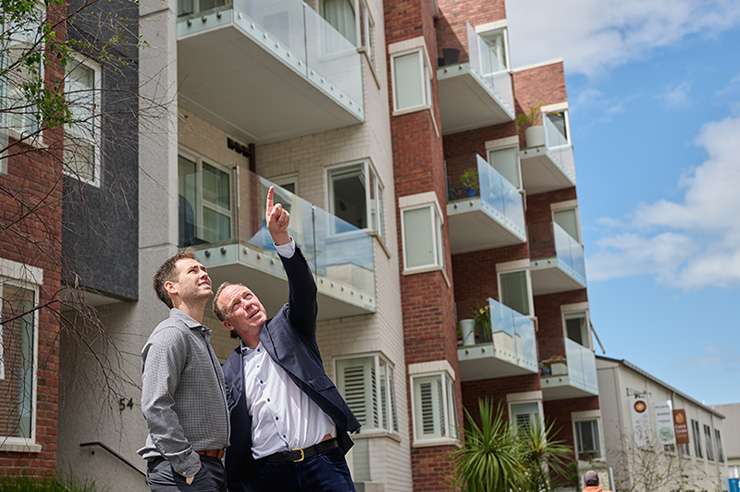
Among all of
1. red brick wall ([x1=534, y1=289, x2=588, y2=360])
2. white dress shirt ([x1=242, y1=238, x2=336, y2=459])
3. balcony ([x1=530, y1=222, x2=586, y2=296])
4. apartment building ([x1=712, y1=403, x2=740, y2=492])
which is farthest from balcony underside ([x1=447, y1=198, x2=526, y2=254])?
apartment building ([x1=712, y1=403, x2=740, y2=492])

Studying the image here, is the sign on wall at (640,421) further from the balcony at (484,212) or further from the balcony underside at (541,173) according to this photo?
the balcony at (484,212)

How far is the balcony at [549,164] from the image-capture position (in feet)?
103

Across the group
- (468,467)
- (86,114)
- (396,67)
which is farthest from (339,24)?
(86,114)

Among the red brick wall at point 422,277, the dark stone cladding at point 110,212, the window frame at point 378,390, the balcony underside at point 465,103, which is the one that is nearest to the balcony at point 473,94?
the balcony underside at point 465,103

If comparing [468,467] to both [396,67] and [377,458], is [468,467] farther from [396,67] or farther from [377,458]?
[396,67]

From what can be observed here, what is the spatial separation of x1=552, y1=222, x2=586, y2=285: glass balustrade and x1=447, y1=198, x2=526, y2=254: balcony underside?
3.21m

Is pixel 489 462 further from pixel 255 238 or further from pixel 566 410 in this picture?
pixel 566 410

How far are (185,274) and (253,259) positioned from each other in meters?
9.44

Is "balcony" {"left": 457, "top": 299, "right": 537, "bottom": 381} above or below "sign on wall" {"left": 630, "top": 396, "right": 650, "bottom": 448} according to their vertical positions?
above

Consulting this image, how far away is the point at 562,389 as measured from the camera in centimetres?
3102

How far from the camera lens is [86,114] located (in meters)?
11.1

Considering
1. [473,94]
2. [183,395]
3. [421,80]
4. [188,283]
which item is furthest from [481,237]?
[183,395]

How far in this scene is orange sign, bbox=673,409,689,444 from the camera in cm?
3900

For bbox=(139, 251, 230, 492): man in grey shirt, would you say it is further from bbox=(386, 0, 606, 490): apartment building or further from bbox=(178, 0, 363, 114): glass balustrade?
bbox=(386, 0, 606, 490): apartment building
